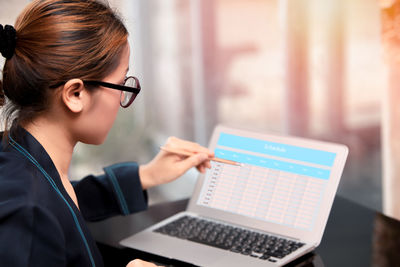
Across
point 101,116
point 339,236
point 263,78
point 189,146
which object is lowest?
point 339,236

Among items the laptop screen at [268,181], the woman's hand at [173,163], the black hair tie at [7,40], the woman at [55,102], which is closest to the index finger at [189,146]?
the woman's hand at [173,163]

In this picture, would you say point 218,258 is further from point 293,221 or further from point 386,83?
point 386,83

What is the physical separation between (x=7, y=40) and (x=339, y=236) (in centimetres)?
82

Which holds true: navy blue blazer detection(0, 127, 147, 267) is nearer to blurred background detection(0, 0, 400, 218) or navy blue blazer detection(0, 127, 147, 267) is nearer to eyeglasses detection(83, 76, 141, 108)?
eyeglasses detection(83, 76, 141, 108)

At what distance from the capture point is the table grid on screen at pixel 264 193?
1199mm

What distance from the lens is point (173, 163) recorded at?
1287mm

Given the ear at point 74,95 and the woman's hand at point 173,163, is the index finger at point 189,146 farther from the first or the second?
the ear at point 74,95

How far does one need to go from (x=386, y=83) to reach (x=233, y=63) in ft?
3.83

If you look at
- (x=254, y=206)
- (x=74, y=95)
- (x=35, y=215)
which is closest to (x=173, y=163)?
(x=254, y=206)

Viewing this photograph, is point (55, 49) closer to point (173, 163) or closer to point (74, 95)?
point (74, 95)

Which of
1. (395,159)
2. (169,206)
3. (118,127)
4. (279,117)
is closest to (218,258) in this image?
(169,206)

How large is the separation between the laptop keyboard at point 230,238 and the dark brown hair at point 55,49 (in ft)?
1.44

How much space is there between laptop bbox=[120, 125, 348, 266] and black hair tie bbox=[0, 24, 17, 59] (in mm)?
503

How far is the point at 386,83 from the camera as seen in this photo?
1651mm
